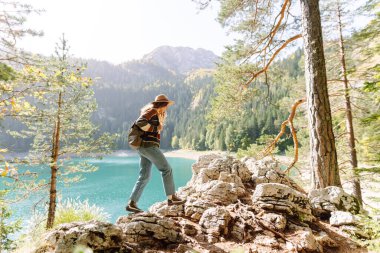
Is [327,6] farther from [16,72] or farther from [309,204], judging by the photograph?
[16,72]

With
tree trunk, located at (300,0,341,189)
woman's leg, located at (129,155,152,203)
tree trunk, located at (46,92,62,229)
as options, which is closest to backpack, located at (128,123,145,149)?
woman's leg, located at (129,155,152,203)

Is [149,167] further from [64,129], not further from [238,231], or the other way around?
[64,129]

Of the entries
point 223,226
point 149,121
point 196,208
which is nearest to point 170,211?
point 196,208

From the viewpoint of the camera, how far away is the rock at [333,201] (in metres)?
3.87

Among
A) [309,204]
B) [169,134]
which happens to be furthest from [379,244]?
[169,134]

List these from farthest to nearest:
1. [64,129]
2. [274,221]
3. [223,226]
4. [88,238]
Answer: [64,129] < [274,221] < [223,226] < [88,238]

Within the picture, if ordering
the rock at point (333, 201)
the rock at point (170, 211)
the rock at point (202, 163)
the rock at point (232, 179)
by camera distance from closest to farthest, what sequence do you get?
the rock at point (170, 211)
the rock at point (333, 201)
the rock at point (232, 179)
the rock at point (202, 163)

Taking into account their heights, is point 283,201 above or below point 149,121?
below

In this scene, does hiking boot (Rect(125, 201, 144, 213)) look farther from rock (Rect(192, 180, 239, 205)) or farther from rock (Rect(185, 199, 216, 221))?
rock (Rect(192, 180, 239, 205))

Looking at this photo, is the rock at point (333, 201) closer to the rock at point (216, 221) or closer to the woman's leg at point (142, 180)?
the rock at point (216, 221)

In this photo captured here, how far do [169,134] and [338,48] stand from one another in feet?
388

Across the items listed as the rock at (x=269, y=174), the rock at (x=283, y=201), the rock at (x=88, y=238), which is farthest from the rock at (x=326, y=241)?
the rock at (x=88, y=238)

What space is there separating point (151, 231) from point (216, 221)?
0.91 meters

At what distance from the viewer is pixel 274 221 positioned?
11.1ft
